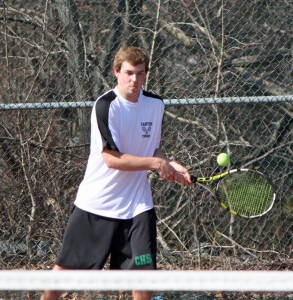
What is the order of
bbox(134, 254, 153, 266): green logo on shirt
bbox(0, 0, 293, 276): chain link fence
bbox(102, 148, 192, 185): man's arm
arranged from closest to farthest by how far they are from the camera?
bbox(102, 148, 192, 185): man's arm < bbox(134, 254, 153, 266): green logo on shirt < bbox(0, 0, 293, 276): chain link fence

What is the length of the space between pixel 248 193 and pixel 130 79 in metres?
1.15

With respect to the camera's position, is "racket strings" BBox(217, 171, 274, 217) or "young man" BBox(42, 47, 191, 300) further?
"racket strings" BBox(217, 171, 274, 217)

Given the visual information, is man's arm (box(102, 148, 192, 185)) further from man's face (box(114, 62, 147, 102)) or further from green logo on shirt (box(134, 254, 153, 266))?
green logo on shirt (box(134, 254, 153, 266))

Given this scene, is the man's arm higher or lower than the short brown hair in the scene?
lower

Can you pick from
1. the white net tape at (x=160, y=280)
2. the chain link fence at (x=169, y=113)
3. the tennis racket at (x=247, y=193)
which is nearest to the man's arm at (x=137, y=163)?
the tennis racket at (x=247, y=193)

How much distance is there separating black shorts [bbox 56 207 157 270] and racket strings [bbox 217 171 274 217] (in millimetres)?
794

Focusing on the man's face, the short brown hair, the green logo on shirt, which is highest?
the short brown hair

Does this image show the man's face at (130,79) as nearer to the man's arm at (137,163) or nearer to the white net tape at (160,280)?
the man's arm at (137,163)

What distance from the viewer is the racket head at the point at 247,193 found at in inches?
193

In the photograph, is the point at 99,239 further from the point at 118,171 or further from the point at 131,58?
the point at 131,58

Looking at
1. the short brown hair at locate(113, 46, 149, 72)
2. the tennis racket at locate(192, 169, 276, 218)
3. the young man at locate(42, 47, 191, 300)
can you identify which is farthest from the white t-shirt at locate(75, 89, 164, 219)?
the tennis racket at locate(192, 169, 276, 218)

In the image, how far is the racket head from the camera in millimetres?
4910

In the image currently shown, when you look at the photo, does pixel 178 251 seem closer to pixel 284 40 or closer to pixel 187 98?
pixel 187 98

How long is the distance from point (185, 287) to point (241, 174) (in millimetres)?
2209
